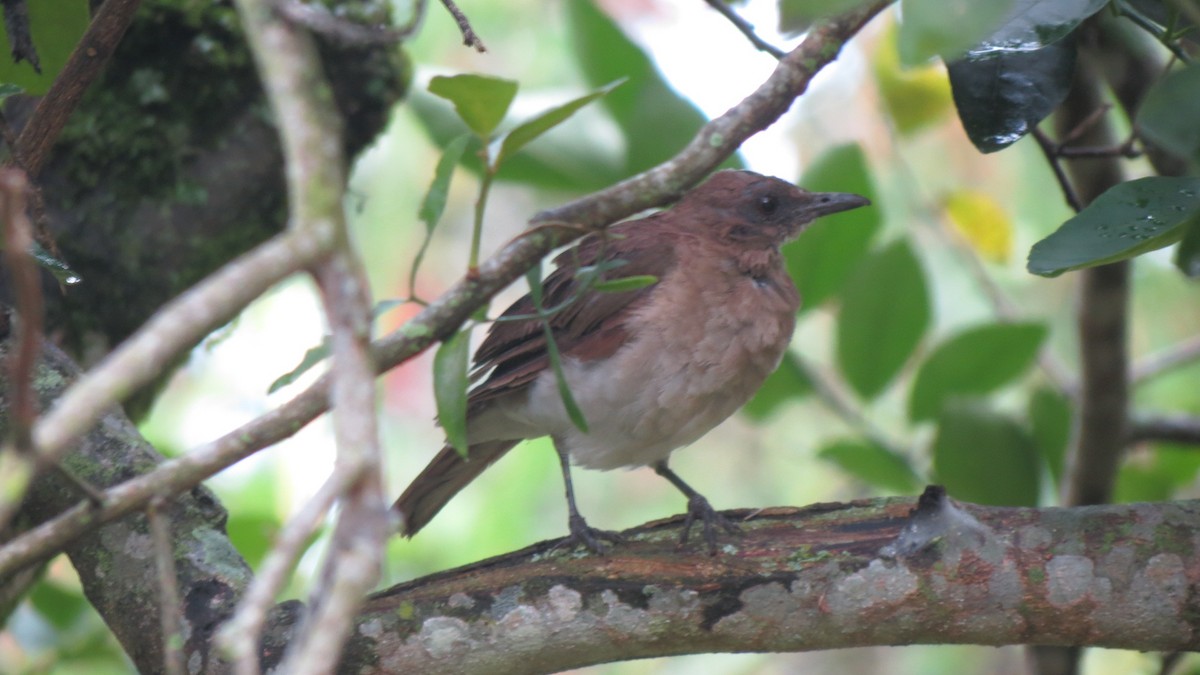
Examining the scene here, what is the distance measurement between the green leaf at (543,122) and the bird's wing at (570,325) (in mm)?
1097

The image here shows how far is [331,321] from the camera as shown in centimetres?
119

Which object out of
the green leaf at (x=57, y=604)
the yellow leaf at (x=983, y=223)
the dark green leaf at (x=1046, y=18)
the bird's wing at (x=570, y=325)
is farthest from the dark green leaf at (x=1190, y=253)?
the green leaf at (x=57, y=604)

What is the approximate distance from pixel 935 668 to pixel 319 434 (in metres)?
3.56

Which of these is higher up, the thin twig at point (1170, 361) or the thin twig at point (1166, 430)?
the thin twig at point (1170, 361)

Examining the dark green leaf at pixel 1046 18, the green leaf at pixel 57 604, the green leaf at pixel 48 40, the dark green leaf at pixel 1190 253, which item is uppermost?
the green leaf at pixel 48 40

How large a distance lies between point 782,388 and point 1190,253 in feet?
6.17

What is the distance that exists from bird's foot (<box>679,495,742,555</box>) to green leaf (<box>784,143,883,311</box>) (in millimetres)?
1105

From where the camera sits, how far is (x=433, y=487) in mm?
3229

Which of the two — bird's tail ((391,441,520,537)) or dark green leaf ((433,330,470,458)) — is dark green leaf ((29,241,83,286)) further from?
bird's tail ((391,441,520,537))

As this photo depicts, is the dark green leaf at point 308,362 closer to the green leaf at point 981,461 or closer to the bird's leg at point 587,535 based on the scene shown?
the bird's leg at point 587,535

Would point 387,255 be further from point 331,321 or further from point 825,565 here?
point 331,321

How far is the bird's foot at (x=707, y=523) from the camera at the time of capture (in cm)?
234

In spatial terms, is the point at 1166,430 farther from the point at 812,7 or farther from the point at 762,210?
the point at 812,7

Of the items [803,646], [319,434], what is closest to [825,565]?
[803,646]
